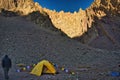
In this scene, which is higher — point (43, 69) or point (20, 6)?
point (20, 6)

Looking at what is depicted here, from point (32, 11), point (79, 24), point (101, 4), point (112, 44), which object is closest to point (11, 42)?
point (32, 11)

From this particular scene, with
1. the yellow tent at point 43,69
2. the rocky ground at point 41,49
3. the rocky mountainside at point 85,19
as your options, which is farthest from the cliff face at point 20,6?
the yellow tent at point 43,69

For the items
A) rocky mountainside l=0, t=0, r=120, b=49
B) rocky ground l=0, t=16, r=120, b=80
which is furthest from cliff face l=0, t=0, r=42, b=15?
rocky ground l=0, t=16, r=120, b=80

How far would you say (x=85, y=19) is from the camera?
8494 cm

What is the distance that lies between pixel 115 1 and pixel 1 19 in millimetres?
36288

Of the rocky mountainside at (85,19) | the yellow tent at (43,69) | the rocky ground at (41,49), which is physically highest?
the rocky mountainside at (85,19)

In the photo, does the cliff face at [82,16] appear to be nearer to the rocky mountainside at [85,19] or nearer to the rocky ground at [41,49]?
the rocky mountainside at [85,19]

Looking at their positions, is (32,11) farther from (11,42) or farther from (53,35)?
(11,42)

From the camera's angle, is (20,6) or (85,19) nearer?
(20,6)

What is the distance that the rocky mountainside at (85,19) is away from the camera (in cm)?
7248

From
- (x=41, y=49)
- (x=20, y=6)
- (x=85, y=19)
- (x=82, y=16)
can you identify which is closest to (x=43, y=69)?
(x=41, y=49)

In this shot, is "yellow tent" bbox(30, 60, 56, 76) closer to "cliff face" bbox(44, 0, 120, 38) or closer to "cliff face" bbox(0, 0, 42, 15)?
"cliff face" bbox(0, 0, 42, 15)

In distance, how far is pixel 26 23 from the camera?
65.7m

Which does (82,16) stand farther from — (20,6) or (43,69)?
(43,69)
